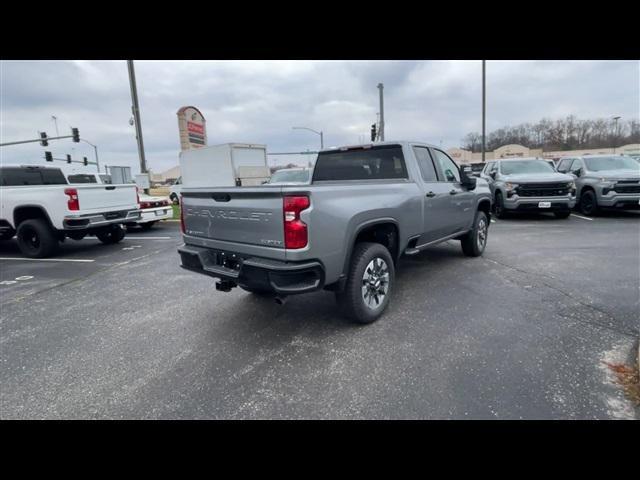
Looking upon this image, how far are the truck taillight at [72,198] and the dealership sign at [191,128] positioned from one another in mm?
16994

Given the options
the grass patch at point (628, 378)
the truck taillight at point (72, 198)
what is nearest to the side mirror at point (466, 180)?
the grass patch at point (628, 378)

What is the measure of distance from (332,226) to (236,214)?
920 mm

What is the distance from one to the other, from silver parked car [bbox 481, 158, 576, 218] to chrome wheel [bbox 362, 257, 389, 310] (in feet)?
27.0

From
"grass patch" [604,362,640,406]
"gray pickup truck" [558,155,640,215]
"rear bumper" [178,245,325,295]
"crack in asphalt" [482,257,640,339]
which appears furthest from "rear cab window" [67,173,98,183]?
"gray pickup truck" [558,155,640,215]

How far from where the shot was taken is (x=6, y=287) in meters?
5.66

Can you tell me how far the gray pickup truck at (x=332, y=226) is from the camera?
2.87 meters

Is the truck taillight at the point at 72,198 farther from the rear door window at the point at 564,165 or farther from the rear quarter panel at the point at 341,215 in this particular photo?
the rear door window at the point at 564,165

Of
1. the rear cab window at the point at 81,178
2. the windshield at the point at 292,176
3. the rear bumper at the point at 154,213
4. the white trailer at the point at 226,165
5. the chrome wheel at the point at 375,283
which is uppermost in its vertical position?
the white trailer at the point at 226,165

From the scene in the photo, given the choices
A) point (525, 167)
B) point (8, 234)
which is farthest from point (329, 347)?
point (525, 167)

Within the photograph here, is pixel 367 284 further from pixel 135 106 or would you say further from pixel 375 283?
pixel 135 106

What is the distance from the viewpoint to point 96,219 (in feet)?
24.1
